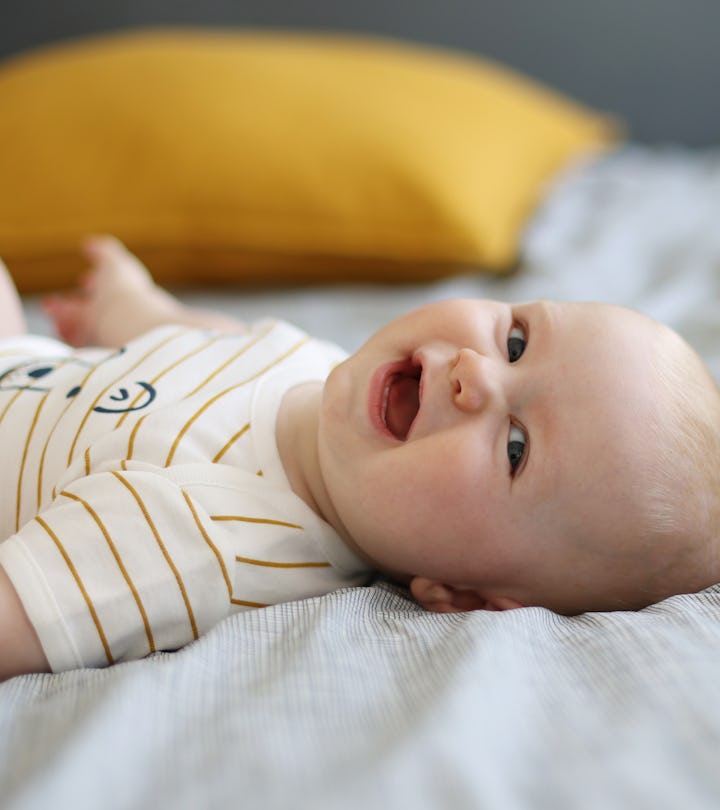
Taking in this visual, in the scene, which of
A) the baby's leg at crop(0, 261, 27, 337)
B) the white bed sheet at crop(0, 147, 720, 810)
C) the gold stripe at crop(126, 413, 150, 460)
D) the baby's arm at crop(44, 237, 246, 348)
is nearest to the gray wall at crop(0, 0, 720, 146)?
the baby's arm at crop(44, 237, 246, 348)

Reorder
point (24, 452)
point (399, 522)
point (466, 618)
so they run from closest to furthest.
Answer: point (466, 618), point (399, 522), point (24, 452)

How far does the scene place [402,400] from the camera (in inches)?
35.9

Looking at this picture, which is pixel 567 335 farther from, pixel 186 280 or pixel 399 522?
pixel 186 280

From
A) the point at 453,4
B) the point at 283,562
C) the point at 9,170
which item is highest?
the point at 453,4

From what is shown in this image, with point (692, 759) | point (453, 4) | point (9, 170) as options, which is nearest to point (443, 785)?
point (692, 759)

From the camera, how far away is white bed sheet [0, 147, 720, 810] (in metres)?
0.50

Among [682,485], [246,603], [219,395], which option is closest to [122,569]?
[246,603]

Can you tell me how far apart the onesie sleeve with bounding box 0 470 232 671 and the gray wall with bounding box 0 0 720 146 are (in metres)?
2.01

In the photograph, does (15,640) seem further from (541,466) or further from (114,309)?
(114,309)

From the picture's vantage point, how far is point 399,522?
0.81 metres

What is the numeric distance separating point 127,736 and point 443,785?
0.62ft

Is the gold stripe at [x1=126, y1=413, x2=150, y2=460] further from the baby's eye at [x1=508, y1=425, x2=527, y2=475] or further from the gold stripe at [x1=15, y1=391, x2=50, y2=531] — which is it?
the baby's eye at [x1=508, y1=425, x2=527, y2=475]

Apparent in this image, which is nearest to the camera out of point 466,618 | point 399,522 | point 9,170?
point 466,618

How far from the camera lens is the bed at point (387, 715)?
504 millimetres
